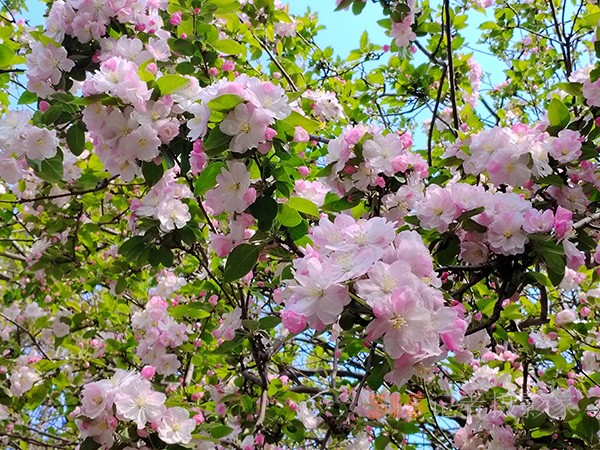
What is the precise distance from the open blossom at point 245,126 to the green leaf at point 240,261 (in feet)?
0.81

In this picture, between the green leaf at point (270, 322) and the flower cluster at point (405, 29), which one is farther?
the flower cluster at point (405, 29)

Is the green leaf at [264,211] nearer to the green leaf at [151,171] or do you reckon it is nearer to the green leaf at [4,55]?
the green leaf at [151,171]

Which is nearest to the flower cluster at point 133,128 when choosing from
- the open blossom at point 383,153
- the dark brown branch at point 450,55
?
the open blossom at point 383,153

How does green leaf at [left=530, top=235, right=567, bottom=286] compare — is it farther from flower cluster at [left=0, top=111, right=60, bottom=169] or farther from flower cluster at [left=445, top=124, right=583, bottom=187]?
flower cluster at [left=0, top=111, right=60, bottom=169]

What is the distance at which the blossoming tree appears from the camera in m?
1.20

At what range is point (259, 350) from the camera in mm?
2064

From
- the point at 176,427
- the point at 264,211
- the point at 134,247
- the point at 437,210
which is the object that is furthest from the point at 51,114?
the point at 437,210

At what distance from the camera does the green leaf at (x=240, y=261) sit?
1.37 m

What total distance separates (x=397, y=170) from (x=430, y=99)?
209 centimetres

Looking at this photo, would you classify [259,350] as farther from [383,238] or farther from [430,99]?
[430,99]

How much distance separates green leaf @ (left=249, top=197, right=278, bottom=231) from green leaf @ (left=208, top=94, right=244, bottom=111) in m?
0.25

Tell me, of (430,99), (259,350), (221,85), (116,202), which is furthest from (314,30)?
(221,85)

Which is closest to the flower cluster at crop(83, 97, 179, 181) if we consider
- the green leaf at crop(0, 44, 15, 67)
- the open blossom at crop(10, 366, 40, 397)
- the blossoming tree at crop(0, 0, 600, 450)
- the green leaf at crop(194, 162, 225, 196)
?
the blossoming tree at crop(0, 0, 600, 450)

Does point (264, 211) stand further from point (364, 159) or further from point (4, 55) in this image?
point (4, 55)
